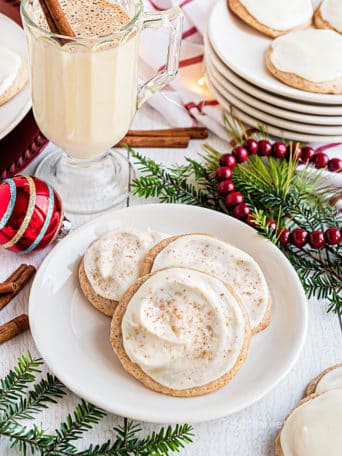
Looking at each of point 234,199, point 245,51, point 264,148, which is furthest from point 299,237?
point 245,51

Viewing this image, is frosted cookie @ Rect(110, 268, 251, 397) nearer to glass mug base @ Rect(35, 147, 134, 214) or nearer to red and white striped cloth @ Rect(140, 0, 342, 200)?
glass mug base @ Rect(35, 147, 134, 214)

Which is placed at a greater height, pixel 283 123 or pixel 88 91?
pixel 88 91

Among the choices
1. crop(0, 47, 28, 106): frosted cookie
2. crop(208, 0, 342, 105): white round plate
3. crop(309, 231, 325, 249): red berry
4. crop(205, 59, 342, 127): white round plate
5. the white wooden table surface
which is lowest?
the white wooden table surface

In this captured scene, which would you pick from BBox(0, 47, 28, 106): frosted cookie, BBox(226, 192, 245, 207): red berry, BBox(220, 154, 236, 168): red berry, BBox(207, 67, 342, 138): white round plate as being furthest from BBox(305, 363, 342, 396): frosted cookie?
BBox(0, 47, 28, 106): frosted cookie

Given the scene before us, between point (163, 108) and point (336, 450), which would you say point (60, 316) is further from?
point (163, 108)

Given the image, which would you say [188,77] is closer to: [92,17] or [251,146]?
[251,146]

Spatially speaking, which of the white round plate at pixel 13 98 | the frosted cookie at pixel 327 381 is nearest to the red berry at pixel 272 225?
the frosted cookie at pixel 327 381

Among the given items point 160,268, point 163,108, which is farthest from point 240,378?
point 163,108
